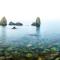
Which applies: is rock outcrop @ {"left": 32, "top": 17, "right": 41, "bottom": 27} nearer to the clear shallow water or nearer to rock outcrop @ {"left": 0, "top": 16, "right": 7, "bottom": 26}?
the clear shallow water

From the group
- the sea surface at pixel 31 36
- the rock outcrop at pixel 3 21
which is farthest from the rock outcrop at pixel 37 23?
the rock outcrop at pixel 3 21

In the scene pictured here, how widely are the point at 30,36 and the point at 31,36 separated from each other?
0.05 ft

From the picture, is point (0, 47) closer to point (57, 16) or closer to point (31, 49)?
point (31, 49)

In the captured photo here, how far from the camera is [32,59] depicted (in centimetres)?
289

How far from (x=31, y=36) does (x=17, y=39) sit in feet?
0.65

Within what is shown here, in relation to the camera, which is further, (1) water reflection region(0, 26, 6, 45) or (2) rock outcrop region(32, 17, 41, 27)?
(2) rock outcrop region(32, 17, 41, 27)

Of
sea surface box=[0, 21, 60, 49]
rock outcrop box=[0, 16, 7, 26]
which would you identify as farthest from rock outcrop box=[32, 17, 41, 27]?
rock outcrop box=[0, 16, 7, 26]

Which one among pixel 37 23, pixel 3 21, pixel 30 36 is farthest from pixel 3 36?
pixel 37 23

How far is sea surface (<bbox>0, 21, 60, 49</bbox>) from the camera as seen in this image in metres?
2.82

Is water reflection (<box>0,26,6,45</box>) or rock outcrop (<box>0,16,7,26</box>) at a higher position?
rock outcrop (<box>0,16,7,26</box>)

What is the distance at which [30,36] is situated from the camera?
2.88 m

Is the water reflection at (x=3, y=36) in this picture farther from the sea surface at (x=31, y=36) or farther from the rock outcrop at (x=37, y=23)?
the rock outcrop at (x=37, y=23)

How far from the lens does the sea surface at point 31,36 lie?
282cm

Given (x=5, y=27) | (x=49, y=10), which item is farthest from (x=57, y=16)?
(x=5, y=27)
